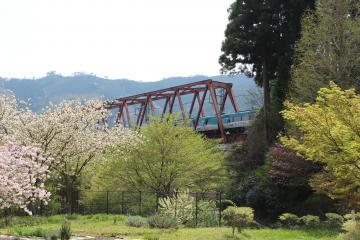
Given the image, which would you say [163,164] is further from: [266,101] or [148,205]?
[266,101]

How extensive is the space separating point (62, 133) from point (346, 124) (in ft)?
46.9

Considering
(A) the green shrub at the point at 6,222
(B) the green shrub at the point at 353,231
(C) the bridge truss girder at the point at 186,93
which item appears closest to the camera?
(B) the green shrub at the point at 353,231

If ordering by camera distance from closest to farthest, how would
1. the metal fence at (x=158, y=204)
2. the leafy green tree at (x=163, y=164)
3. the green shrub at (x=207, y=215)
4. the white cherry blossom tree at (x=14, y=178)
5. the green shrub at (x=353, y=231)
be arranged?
the green shrub at (x=353, y=231)
the white cherry blossom tree at (x=14, y=178)
the metal fence at (x=158, y=204)
the green shrub at (x=207, y=215)
the leafy green tree at (x=163, y=164)

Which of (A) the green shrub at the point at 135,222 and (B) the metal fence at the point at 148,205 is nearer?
(A) the green shrub at the point at 135,222

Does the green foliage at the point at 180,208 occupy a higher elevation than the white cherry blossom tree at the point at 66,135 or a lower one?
lower

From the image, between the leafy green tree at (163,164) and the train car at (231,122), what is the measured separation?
16317 mm

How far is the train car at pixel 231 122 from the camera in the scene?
134 feet

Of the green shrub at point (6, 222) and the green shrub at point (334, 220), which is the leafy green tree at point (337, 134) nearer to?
the green shrub at point (334, 220)

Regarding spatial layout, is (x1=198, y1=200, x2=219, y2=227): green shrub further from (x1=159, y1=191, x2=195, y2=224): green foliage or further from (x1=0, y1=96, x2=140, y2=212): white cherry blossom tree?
(x1=0, y1=96, x2=140, y2=212): white cherry blossom tree

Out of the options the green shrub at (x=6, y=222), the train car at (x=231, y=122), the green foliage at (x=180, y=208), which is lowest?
the green shrub at (x=6, y=222)

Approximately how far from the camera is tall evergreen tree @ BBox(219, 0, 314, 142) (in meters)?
27.0

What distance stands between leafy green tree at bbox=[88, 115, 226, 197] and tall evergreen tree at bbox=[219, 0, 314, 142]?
6344mm

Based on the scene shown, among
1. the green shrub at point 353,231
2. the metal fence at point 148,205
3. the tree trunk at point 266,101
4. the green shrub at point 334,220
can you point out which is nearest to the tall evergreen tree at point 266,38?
the tree trunk at point 266,101

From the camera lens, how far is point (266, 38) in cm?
2761
